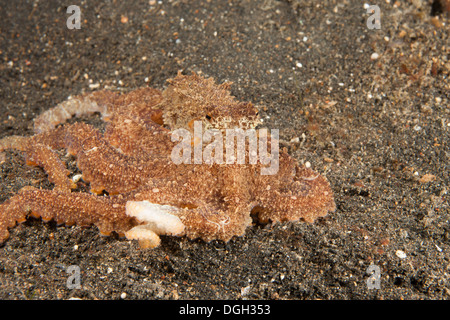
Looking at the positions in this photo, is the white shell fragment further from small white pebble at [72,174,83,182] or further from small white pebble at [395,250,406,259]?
small white pebble at [395,250,406,259]

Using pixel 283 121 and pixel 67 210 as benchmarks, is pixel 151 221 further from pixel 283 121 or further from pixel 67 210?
pixel 283 121

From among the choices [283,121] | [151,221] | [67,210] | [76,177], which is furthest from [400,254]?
[76,177]

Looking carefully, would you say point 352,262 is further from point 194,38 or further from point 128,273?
point 194,38

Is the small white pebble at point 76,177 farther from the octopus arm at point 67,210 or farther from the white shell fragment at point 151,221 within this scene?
the white shell fragment at point 151,221

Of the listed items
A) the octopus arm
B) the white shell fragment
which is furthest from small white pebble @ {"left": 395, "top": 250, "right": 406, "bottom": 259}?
the octopus arm
